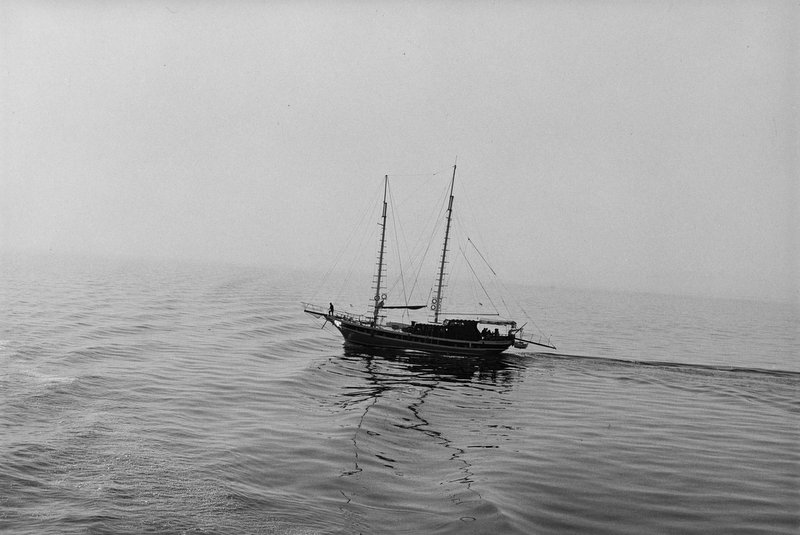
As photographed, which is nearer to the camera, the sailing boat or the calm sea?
the calm sea

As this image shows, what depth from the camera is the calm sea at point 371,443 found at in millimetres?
17594

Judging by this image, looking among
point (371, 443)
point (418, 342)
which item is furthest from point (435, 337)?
point (371, 443)

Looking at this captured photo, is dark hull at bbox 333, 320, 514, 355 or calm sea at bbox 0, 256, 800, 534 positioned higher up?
dark hull at bbox 333, 320, 514, 355

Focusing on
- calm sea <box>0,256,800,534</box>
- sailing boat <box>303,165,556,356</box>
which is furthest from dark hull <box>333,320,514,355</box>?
calm sea <box>0,256,800,534</box>

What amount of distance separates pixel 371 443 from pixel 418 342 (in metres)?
34.1

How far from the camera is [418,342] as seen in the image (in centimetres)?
5950

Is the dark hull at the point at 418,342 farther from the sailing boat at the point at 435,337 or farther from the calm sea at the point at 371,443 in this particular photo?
the calm sea at the point at 371,443

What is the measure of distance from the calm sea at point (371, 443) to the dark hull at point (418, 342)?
14.9 ft

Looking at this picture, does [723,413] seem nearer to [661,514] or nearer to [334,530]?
[661,514]

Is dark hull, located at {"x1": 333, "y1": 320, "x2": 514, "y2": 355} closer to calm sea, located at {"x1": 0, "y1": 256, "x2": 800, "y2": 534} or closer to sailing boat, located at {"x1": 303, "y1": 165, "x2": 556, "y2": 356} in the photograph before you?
sailing boat, located at {"x1": 303, "y1": 165, "x2": 556, "y2": 356}

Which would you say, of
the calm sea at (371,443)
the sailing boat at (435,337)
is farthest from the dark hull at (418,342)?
the calm sea at (371,443)

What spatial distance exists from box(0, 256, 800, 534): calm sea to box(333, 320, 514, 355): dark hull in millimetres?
4532

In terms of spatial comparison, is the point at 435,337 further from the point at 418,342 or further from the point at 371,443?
the point at 371,443

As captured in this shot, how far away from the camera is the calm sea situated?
17594 millimetres
